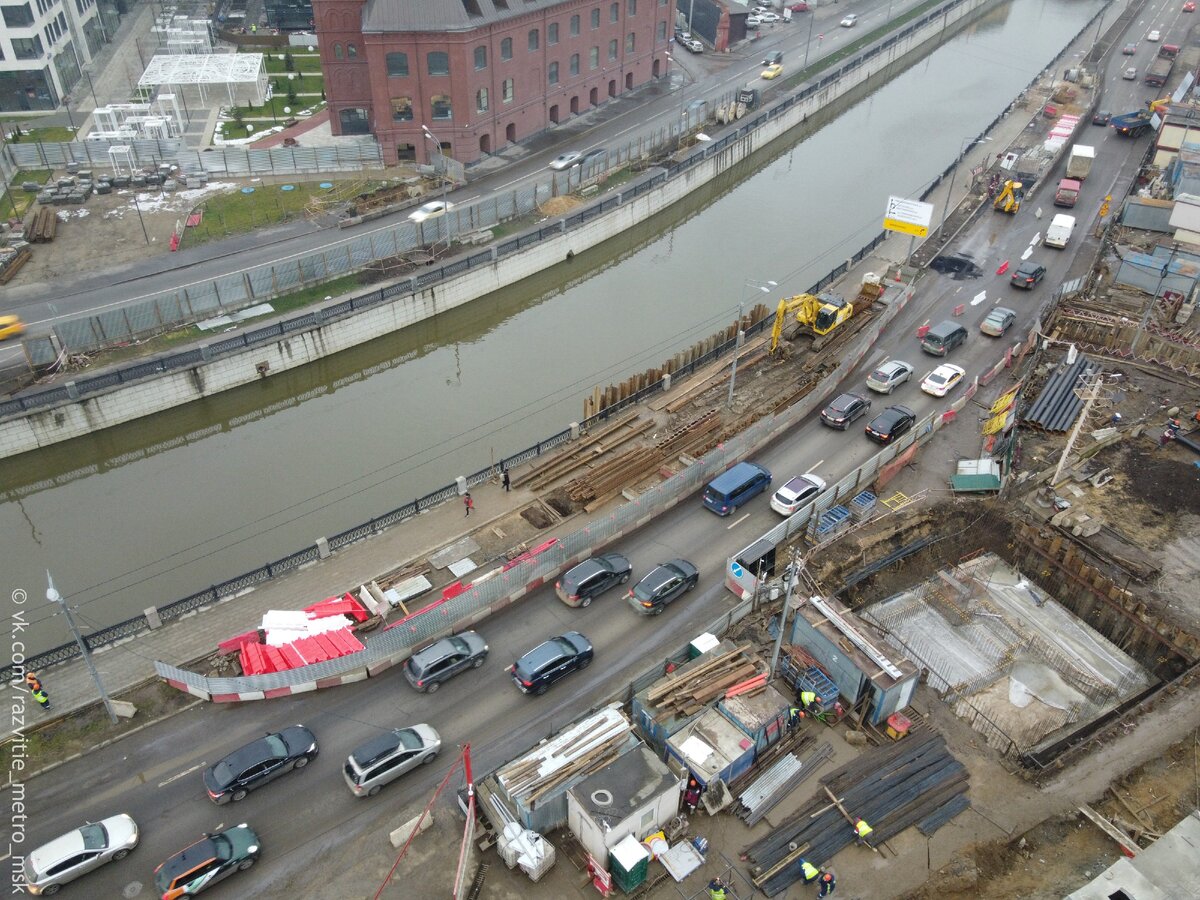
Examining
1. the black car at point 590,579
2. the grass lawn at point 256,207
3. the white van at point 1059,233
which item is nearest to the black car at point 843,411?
the black car at point 590,579

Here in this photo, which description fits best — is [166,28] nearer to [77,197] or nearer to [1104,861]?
[77,197]

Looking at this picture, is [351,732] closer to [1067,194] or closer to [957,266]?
[957,266]

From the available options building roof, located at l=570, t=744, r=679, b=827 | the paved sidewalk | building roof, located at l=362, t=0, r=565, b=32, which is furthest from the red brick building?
building roof, located at l=570, t=744, r=679, b=827

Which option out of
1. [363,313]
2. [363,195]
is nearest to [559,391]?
[363,313]

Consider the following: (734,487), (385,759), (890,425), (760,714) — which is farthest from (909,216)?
(385,759)

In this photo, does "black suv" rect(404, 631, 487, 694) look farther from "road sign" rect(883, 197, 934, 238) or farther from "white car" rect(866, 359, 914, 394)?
"road sign" rect(883, 197, 934, 238)
